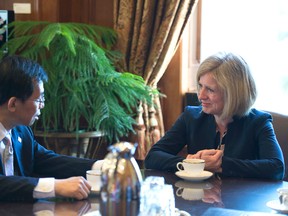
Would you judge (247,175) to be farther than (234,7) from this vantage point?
No

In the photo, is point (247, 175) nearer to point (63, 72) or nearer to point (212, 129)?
point (212, 129)

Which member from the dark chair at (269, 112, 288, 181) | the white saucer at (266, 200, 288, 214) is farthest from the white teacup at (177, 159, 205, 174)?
the dark chair at (269, 112, 288, 181)

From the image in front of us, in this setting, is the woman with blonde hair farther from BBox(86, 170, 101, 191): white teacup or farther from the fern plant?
the fern plant

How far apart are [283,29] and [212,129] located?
4.54 ft

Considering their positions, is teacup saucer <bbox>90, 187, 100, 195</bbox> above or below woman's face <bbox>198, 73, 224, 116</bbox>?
below

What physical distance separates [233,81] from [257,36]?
1.34 m

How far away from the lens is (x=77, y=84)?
3080mm

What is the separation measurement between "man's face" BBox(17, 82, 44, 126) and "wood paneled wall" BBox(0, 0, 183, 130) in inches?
70.1

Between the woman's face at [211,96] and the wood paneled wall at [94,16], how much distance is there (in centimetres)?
136

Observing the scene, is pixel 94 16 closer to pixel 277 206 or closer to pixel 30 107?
pixel 30 107

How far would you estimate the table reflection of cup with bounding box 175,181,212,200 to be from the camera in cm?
175

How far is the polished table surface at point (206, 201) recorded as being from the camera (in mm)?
1562

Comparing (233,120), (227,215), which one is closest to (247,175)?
(233,120)

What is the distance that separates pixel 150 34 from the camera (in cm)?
356
